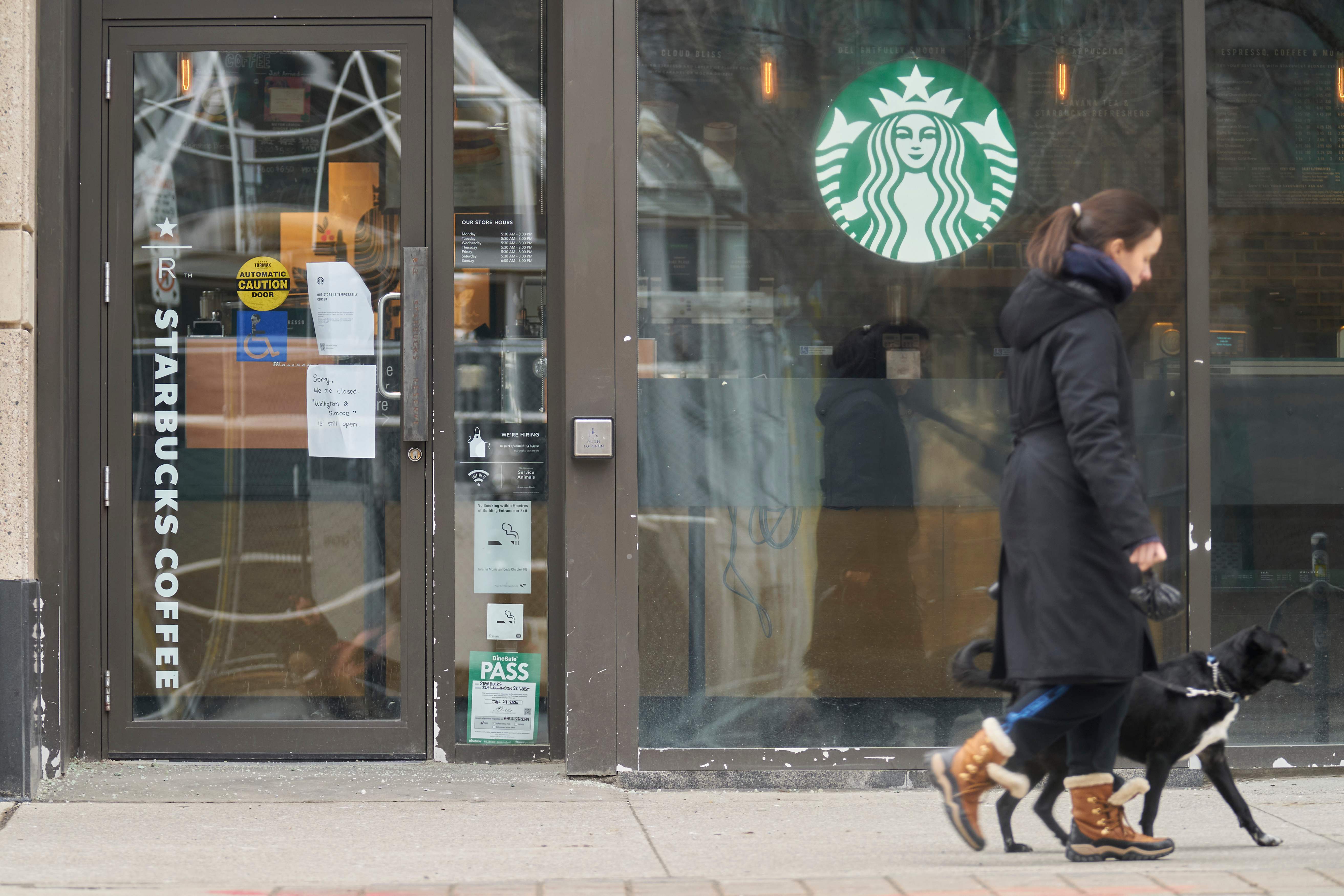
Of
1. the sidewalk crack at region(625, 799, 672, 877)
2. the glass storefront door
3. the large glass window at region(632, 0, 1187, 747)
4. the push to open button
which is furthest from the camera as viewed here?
the glass storefront door

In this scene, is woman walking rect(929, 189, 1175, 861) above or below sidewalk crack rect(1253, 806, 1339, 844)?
above

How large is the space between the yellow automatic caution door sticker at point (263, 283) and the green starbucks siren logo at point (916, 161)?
6.85 feet

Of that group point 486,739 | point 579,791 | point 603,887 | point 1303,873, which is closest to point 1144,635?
point 1303,873

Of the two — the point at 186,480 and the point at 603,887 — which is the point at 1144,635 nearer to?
the point at 603,887

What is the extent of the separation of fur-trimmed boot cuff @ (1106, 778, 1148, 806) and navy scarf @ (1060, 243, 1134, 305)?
1372mm

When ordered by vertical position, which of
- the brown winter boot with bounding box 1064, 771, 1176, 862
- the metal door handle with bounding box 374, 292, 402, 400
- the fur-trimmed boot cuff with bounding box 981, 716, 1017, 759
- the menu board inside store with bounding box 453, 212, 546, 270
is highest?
the menu board inside store with bounding box 453, 212, 546, 270

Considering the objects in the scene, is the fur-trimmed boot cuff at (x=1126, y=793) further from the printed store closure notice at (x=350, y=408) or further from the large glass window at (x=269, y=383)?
the printed store closure notice at (x=350, y=408)

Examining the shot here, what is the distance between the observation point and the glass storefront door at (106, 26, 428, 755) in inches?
212

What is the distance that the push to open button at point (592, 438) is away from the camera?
16.7 feet

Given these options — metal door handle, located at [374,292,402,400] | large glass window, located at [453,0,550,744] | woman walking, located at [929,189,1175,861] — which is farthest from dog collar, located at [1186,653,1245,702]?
metal door handle, located at [374,292,402,400]

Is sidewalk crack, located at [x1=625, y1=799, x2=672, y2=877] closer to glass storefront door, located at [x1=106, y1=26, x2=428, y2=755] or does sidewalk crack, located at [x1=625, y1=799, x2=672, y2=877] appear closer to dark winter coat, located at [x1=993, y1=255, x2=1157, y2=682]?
glass storefront door, located at [x1=106, y1=26, x2=428, y2=755]

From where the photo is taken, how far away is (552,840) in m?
4.45

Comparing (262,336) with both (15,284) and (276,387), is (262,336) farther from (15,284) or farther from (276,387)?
(15,284)

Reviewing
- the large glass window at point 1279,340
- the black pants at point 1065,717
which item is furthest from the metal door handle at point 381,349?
the large glass window at point 1279,340
